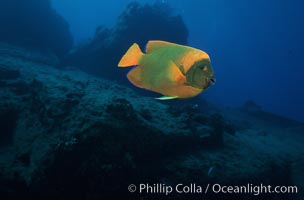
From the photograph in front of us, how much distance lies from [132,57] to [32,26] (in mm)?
18011

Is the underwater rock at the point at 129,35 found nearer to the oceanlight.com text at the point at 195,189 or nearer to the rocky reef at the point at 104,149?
the rocky reef at the point at 104,149

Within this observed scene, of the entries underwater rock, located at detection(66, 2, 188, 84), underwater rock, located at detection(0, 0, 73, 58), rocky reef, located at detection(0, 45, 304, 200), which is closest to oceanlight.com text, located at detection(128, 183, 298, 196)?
rocky reef, located at detection(0, 45, 304, 200)

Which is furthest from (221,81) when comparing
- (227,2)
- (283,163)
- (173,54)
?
(173,54)

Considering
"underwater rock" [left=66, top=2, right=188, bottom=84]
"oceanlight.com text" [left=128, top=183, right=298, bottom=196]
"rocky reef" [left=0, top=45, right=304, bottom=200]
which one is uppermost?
"underwater rock" [left=66, top=2, right=188, bottom=84]

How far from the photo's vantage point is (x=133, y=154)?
459 centimetres

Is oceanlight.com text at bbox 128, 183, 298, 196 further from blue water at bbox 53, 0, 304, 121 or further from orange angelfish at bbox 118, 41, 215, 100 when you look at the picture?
blue water at bbox 53, 0, 304, 121

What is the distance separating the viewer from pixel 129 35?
1446 cm

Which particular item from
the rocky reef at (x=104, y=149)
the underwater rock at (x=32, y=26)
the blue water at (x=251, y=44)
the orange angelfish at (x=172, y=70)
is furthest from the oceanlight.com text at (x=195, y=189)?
the blue water at (x=251, y=44)

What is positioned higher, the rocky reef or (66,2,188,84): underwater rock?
(66,2,188,84): underwater rock

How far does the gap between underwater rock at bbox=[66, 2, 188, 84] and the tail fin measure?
514 inches

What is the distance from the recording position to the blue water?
6844 centimetres

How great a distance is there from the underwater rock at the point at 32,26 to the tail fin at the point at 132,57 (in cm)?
1603

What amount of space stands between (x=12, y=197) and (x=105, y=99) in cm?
230

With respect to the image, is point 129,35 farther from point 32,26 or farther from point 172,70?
point 172,70
